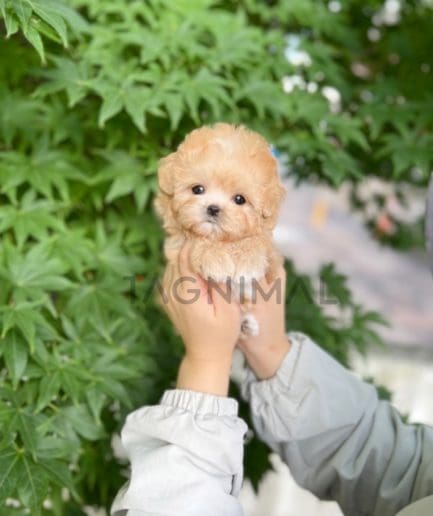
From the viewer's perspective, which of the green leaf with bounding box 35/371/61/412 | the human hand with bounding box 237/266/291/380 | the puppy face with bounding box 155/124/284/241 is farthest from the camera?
the green leaf with bounding box 35/371/61/412

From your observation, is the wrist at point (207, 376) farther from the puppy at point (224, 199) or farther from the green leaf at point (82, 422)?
the green leaf at point (82, 422)

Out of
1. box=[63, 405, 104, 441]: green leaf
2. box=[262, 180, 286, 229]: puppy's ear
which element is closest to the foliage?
box=[63, 405, 104, 441]: green leaf

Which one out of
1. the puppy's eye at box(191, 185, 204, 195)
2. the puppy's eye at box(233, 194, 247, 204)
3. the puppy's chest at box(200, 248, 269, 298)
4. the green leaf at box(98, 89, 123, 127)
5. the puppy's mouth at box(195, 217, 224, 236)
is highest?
the green leaf at box(98, 89, 123, 127)

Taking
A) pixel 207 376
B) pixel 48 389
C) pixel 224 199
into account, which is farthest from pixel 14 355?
pixel 224 199

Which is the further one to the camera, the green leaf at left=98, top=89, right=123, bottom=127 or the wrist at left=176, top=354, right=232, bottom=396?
the green leaf at left=98, top=89, right=123, bottom=127

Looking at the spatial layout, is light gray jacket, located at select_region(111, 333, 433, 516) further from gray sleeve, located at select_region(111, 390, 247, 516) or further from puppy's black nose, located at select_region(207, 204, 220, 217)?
puppy's black nose, located at select_region(207, 204, 220, 217)

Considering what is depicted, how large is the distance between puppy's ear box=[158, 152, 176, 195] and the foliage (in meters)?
0.20

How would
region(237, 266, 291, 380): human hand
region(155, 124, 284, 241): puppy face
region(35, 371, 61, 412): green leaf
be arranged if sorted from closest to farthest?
region(155, 124, 284, 241): puppy face → region(237, 266, 291, 380): human hand → region(35, 371, 61, 412): green leaf

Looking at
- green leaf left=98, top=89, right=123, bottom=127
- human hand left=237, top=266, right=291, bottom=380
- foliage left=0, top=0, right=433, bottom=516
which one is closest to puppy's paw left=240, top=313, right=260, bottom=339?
human hand left=237, top=266, right=291, bottom=380

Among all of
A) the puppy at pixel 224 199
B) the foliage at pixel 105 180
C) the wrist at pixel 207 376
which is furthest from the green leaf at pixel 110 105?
the wrist at pixel 207 376

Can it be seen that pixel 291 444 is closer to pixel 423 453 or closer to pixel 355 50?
pixel 423 453

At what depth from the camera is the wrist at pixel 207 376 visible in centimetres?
83

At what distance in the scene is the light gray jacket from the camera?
0.81m

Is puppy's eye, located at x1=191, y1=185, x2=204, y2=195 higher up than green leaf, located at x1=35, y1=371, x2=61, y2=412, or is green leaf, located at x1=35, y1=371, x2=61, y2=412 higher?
puppy's eye, located at x1=191, y1=185, x2=204, y2=195
